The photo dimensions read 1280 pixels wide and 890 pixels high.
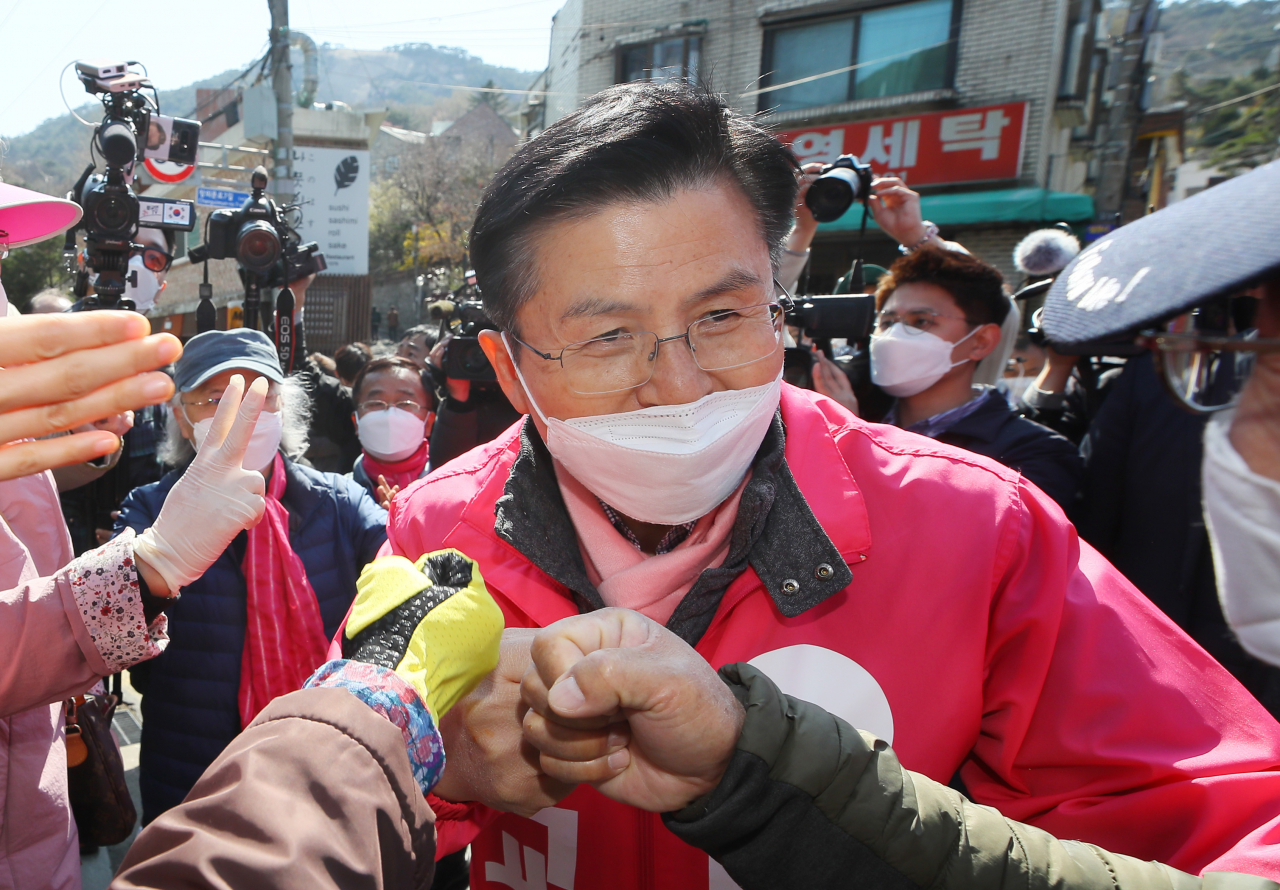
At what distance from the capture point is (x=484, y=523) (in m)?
1.56

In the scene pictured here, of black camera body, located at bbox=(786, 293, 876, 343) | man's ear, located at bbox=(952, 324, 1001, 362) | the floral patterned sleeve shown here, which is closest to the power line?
man's ear, located at bbox=(952, 324, 1001, 362)

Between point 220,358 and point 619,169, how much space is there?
1967 mm

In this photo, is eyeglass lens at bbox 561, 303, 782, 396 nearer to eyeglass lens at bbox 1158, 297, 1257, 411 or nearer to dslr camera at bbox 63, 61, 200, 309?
eyeglass lens at bbox 1158, 297, 1257, 411

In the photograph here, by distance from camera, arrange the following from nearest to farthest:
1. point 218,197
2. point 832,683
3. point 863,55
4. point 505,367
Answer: point 832,683
point 505,367
point 863,55
point 218,197

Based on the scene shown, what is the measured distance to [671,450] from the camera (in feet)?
4.64

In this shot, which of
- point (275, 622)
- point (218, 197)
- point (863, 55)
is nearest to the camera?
point (275, 622)

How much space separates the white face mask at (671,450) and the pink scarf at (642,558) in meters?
0.05

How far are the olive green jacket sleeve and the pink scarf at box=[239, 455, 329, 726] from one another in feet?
6.41

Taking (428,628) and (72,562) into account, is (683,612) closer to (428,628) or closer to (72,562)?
(428,628)

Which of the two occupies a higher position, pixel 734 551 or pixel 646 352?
pixel 646 352

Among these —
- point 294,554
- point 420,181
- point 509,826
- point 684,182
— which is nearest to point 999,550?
point 684,182

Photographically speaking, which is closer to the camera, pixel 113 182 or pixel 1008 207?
pixel 113 182

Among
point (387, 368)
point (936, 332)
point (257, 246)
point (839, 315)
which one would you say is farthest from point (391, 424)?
point (936, 332)

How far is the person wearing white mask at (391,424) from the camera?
400 centimetres
